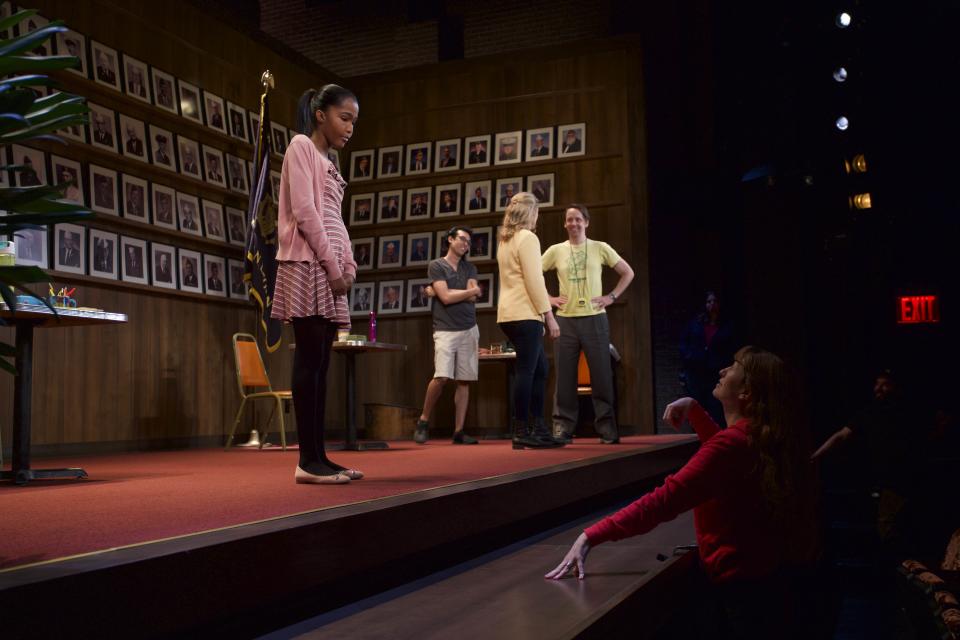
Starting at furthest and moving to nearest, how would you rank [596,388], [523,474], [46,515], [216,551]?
[596,388] < [523,474] < [46,515] < [216,551]

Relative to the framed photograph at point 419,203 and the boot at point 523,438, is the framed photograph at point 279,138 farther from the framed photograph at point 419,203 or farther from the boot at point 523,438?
the boot at point 523,438

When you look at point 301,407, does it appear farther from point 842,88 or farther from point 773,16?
point 842,88

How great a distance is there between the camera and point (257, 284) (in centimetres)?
671

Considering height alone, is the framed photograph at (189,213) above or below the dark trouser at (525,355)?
above

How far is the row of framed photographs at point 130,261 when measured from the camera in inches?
224

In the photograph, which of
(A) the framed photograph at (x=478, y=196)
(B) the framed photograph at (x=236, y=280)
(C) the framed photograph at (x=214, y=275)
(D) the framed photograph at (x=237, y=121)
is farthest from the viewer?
(A) the framed photograph at (x=478, y=196)

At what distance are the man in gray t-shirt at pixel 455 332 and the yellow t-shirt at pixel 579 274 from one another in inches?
28.9

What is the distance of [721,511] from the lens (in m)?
2.39

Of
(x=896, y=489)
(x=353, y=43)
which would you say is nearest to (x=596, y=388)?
(x=896, y=489)

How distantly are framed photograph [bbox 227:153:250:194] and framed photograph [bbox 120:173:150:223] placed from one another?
878 millimetres

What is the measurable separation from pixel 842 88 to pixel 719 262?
77.6 inches

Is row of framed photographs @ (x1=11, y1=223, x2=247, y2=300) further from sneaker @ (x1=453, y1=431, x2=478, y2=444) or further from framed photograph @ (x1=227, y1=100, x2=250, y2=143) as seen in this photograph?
sneaker @ (x1=453, y1=431, x2=478, y2=444)

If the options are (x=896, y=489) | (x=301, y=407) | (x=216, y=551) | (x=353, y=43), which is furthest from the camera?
(x=353, y=43)

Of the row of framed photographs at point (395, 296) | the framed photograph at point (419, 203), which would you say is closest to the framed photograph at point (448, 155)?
the framed photograph at point (419, 203)
